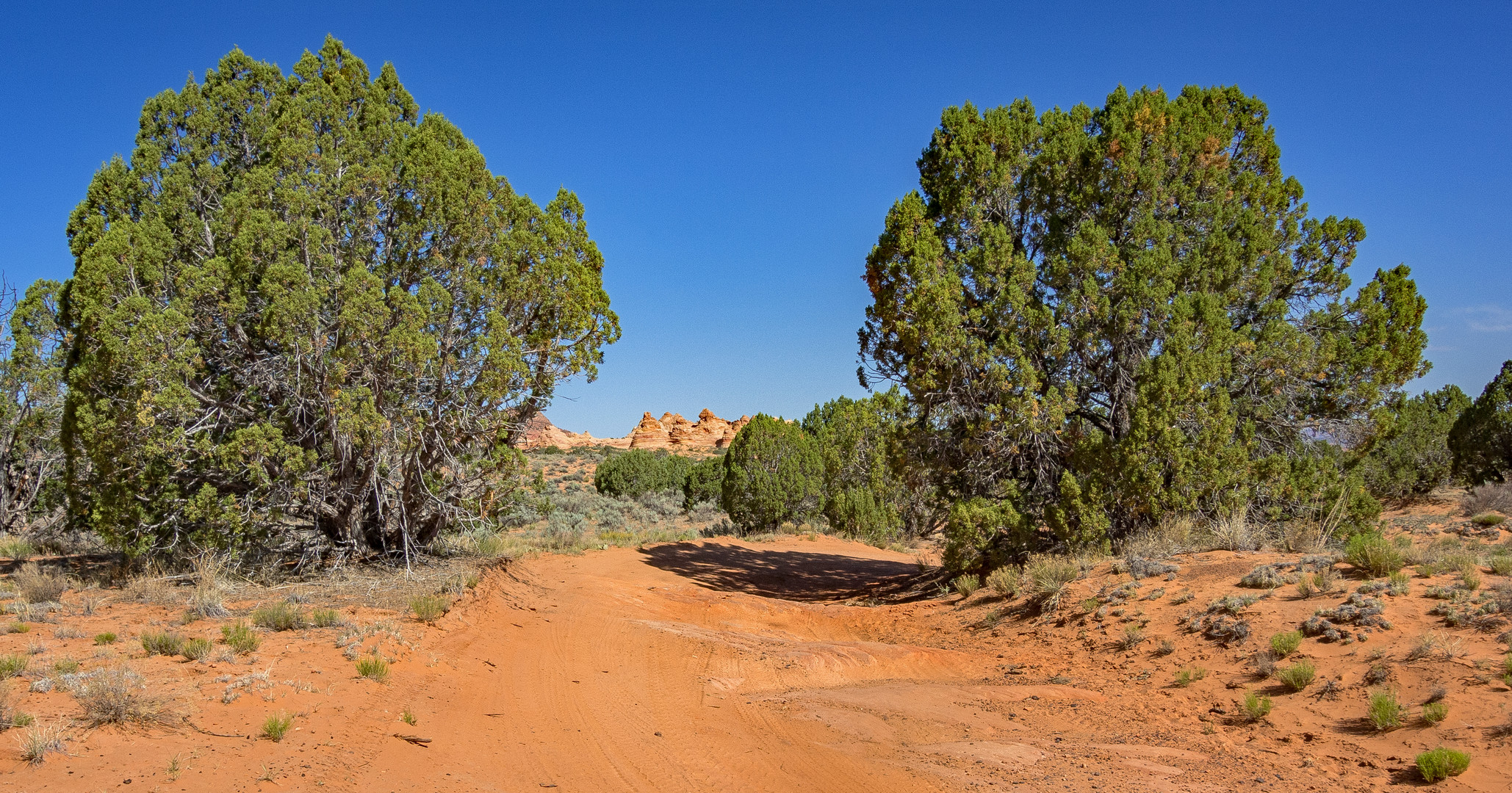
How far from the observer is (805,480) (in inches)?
976

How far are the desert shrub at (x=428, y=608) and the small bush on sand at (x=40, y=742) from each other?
3920mm

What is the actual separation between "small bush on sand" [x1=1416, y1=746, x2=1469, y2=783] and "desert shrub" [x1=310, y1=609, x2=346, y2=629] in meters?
8.91

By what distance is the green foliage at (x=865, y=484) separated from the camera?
23719 millimetres

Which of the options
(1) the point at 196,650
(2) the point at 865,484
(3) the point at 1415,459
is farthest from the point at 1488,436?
(1) the point at 196,650

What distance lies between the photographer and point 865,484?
25734 millimetres

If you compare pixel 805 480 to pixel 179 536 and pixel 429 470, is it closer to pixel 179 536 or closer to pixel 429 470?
pixel 429 470

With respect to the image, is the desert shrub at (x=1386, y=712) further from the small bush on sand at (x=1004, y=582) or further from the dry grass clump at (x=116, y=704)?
the dry grass clump at (x=116, y=704)

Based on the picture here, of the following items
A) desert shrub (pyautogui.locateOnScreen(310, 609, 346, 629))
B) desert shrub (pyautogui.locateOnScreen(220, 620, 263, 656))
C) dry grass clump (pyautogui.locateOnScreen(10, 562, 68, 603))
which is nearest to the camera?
desert shrub (pyautogui.locateOnScreen(220, 620, 263, 656))

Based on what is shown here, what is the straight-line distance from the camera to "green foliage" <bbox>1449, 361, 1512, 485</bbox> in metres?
23.1

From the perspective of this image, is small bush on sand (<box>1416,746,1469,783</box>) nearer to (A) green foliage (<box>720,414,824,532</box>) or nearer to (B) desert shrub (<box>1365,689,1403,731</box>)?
(B) desert shrub (<box>1365,689,1403,731</box>)

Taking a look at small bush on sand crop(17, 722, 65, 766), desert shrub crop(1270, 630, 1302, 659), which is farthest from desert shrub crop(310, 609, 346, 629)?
desert shrub crop(1270, 630, 1302, 659)

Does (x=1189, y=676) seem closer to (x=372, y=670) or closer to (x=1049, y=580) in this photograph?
(x=1049, y=580)

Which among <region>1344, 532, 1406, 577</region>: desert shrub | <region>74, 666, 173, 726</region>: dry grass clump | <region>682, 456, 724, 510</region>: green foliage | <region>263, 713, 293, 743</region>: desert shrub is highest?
<region>682, 456, 724, 510</region>: green foliage

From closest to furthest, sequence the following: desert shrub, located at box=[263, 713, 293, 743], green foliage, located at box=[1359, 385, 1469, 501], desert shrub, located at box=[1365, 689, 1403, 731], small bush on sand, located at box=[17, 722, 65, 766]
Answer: small bush on sand, located at box=[17, 722, 65, 766]
desert shrub, located at box=[263, 713, 293, 743]
desert shrub, located at box=[1365, 689, 1403, 731]
green foliage, located at box=[1359, 385, 1469, 501]
